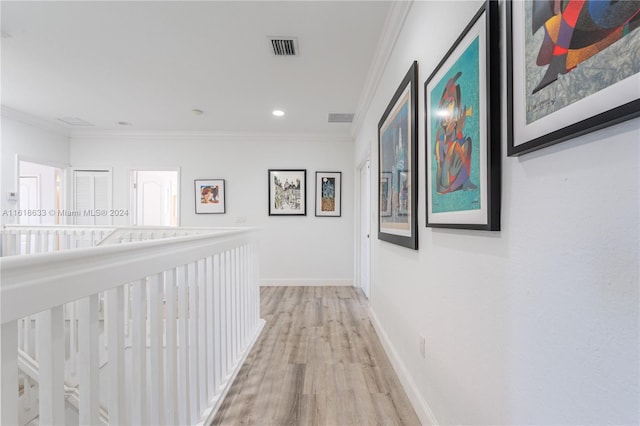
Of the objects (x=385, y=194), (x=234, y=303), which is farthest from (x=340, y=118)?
(x=234, y=303)

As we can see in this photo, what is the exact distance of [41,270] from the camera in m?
0.62

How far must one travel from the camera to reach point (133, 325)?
3.42ft

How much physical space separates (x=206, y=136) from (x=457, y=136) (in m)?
4.56

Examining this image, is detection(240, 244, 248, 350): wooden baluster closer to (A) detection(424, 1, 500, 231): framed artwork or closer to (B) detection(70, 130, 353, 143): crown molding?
(A) detection(424, 1, 500, 231): framed artwork

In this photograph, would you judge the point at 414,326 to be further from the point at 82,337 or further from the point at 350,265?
the point at 350,265

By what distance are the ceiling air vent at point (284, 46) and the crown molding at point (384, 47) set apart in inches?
27.7

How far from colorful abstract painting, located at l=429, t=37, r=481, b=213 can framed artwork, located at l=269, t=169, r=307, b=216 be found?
3.50m

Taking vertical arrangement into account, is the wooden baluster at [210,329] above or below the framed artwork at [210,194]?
below

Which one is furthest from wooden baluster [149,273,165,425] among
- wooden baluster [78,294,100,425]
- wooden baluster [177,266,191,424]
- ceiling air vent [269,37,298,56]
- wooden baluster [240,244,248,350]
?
ceiling air vent [269,37,298,56]

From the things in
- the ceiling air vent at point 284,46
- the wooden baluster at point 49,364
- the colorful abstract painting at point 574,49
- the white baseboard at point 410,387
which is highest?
the ceiling air vent at point 284,46

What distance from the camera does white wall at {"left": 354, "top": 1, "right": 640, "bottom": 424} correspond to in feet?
1.76

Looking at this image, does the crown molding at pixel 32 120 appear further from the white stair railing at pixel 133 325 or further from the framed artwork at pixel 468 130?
the framed artwork at pixel 468 130

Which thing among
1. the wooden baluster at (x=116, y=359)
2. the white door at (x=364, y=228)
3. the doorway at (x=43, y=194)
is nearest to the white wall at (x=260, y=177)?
the white door at (x=364, y=228)

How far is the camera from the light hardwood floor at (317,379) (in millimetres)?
1620
